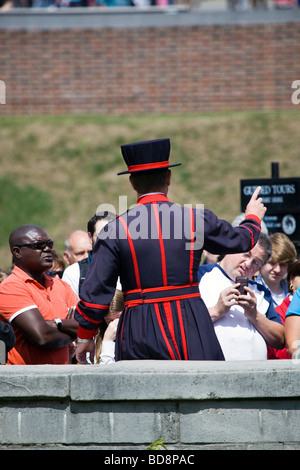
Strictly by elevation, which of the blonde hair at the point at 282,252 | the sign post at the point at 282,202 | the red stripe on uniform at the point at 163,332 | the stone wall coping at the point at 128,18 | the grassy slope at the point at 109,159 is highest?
the stone wall coping at the point at 128,18

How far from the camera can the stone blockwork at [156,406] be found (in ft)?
10.4

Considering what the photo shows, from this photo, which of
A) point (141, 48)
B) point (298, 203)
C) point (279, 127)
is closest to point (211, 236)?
point (298, 203)

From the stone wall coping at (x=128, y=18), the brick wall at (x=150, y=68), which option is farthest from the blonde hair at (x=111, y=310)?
the stone wall coping at (x=128, y=18)

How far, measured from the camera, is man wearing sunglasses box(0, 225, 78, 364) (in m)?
4.10

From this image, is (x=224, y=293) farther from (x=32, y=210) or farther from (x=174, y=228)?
(x=32, y=210)

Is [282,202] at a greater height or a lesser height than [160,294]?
greater

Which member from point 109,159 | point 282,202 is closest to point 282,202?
point 282,202

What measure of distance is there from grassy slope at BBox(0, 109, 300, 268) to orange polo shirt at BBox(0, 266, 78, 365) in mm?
7424

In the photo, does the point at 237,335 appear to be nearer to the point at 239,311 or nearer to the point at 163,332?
the point at 239,311

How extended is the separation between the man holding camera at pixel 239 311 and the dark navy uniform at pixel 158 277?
0.52 meters

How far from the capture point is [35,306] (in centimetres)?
417

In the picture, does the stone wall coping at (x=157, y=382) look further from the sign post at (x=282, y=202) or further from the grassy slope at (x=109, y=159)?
the grassy slope at (x=109, y=159)

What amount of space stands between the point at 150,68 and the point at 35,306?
37.2 feet

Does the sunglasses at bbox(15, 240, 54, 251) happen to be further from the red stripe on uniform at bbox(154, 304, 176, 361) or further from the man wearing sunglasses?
the red stripe on uniform at bbox(154, 304, 176, 361)
